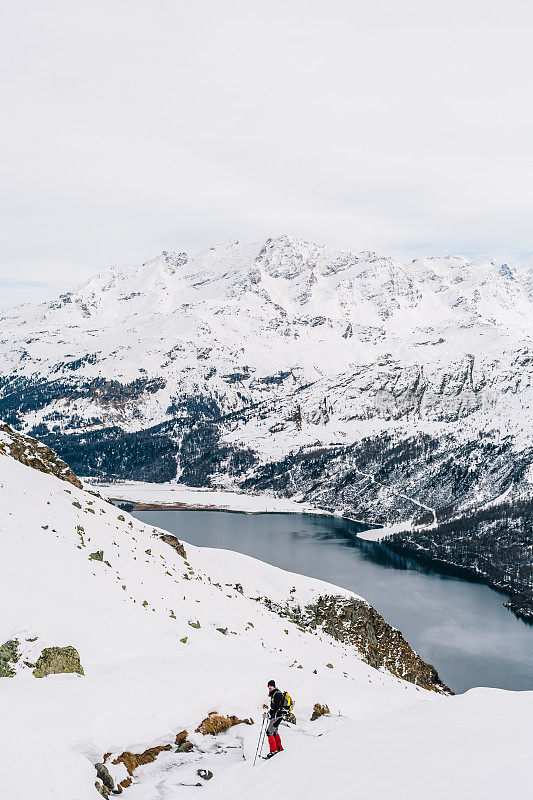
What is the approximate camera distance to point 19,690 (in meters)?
14.9

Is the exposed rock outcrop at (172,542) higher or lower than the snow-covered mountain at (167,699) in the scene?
lower

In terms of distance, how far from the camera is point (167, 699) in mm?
16516

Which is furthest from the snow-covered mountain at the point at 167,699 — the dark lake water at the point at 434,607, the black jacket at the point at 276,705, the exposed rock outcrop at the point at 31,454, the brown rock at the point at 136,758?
the dark lake water at the point at 434,607

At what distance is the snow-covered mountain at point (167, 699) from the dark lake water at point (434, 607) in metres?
68.5

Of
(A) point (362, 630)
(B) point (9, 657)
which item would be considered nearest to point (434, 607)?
(A) point (362, 630)

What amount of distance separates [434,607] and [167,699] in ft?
438

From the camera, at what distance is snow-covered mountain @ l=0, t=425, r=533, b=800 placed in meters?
10.9

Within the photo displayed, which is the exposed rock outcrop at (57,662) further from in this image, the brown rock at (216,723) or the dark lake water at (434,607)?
the dark lake water at (434,607)

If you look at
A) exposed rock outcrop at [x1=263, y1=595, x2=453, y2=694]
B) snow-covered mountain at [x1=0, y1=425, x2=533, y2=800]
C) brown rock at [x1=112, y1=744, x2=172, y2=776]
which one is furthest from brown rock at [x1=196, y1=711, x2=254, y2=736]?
exposed rock outcrop at [x1=263, y1=595, x2=453, y2=694]

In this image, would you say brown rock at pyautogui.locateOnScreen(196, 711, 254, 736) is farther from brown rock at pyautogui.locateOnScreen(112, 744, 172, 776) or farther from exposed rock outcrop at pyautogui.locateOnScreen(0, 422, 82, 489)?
exposed rock outcrop at pyautogui.locateOnScreen(0, 422, 82, 489)

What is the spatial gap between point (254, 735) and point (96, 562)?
A: 61.0ft

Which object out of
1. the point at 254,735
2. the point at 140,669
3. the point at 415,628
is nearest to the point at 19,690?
Result: the point at 140,669

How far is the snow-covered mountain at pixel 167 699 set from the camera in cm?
1086

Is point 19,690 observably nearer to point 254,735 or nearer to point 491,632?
point 254,735
